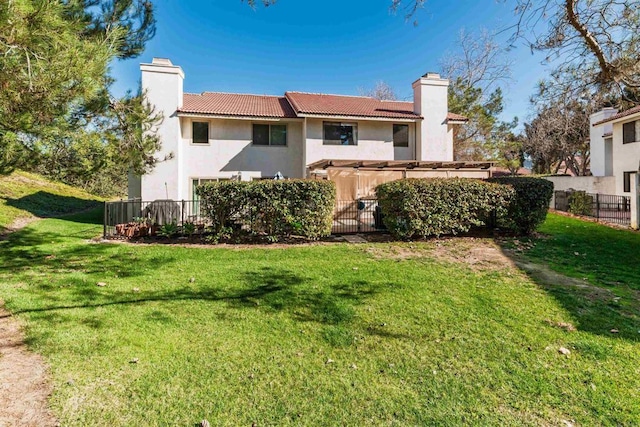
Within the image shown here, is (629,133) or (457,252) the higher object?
(629,133)

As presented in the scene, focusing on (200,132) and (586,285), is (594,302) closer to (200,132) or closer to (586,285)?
(586,285)

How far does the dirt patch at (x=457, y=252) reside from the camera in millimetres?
8289

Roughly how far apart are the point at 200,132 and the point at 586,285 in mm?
16768

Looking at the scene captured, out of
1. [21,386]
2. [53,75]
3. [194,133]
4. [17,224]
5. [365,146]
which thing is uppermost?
[194,133]

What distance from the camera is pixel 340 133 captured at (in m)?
18.1

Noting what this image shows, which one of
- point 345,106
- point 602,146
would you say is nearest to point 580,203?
point 602,146

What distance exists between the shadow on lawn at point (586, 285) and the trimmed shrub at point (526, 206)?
97 cm

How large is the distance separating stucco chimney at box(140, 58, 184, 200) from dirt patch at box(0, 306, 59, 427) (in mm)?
12349

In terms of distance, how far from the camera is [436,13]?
8.84 meters

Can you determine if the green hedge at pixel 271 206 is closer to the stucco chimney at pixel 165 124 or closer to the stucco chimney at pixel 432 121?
the stucco chimney at pixel 165 124

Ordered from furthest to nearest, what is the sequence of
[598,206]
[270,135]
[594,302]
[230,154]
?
[270,135]
[230,154]
[598,206]
[594,302]

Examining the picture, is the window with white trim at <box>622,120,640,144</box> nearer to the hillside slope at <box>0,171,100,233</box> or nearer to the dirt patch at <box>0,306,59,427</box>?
the dirt patch at <box>0,306,59,427</box>

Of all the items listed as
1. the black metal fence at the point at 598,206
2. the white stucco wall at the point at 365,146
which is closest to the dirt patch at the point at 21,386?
the white stucco wall at the point at 365,146

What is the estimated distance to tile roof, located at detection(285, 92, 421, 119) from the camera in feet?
58.1
